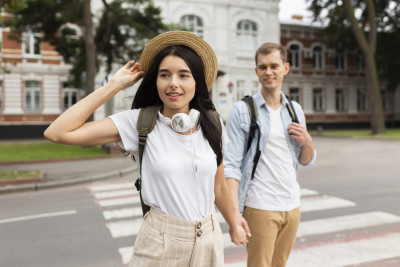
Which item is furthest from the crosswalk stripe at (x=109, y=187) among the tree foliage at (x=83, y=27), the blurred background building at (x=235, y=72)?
the blurred background building at (x=235, y=72)

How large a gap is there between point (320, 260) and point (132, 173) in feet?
25.1

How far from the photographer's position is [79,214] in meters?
6.03

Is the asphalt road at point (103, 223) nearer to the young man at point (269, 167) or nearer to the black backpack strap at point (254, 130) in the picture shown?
the young man at point (269, 167)

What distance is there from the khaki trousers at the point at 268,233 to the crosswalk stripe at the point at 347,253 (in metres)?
1.38

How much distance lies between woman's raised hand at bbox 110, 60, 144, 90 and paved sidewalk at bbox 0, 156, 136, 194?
24.8 ft

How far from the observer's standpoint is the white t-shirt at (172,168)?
1.79 m

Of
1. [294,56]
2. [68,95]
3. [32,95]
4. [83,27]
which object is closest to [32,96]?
[32,95]

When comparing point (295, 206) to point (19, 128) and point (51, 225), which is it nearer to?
point (51, 225)

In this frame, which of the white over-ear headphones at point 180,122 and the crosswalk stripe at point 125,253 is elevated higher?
the white over-ear headphones at point 180,122

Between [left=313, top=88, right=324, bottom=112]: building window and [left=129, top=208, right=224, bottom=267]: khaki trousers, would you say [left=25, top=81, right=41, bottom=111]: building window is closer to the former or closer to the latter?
[left=313, top=88, right=324, bottom=112]: building window

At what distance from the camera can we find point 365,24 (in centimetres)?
3114

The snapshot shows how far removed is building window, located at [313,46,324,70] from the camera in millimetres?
36219

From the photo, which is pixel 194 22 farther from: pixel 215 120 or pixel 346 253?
pixel 215 120

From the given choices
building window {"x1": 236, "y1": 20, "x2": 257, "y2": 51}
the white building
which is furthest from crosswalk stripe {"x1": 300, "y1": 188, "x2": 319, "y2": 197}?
building window {"x1": 236, "y1": 20, "x2": 257, "y2": 51}
